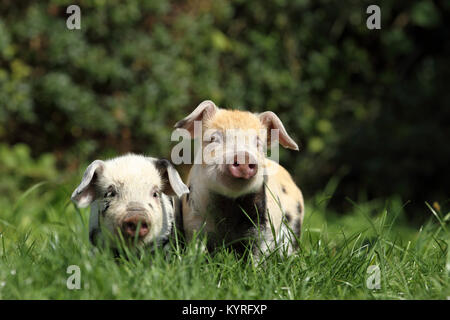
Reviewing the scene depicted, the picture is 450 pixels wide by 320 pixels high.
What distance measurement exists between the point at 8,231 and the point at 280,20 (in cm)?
490

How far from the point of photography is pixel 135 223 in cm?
302

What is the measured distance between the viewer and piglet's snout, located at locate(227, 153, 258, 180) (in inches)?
123

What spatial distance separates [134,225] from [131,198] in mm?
234

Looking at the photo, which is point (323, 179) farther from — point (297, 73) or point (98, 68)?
point (98, 68)

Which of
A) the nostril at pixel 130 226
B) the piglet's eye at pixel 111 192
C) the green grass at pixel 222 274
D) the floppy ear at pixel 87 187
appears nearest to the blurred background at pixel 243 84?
the floppy ear at pixel 87 187

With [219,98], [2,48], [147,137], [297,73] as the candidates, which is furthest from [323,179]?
[2,48]

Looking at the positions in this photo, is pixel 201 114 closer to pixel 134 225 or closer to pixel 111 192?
pixel 111 192

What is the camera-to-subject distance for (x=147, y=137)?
686 cm

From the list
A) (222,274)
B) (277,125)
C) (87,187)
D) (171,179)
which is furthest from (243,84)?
(222,274)

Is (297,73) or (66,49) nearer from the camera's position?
(66,49)

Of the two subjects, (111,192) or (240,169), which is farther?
(111,192)

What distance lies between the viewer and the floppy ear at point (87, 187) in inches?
126

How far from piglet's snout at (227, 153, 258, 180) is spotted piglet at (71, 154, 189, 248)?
0.39m

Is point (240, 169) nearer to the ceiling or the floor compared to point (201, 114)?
nearer to the floor
